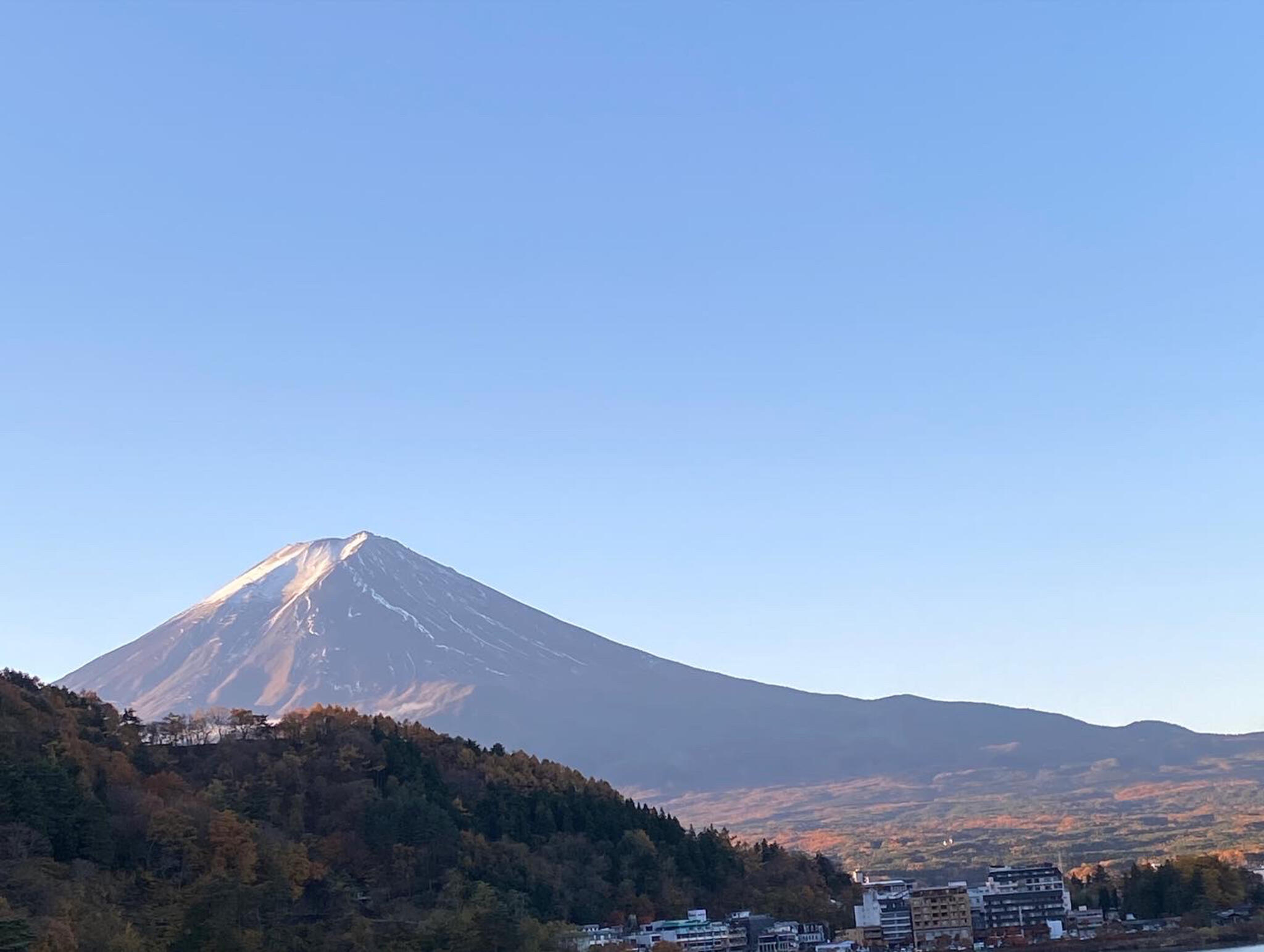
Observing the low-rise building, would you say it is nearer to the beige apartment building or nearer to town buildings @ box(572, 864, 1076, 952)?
town buildings @ box(572, 864, 1076, 952)

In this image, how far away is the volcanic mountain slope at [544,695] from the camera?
15862 centimetres

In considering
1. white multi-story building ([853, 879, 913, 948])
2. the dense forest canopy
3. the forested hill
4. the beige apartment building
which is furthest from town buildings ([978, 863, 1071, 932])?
the forested hill

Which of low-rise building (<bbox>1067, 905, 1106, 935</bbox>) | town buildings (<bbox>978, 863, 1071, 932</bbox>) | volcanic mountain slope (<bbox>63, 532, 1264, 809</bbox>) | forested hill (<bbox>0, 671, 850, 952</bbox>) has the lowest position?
low-rise building (<bbox>1067, 905, 1106, 935</bbox>)

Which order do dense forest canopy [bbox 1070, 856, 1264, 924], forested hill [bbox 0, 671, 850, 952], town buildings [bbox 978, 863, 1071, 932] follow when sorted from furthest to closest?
town buildings [bbox 978, 863, 1071, 932]
dense forest canopy [bbox 1070, 856, 1264, 924]
forested hill [bbox 0, 671, 850, 952]

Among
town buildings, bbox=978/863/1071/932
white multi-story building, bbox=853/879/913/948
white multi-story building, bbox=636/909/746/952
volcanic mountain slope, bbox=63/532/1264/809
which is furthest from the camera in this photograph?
volcanic mountain slope, bbox=63/532/1264/809

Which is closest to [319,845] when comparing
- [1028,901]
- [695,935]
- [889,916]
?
[695,935]

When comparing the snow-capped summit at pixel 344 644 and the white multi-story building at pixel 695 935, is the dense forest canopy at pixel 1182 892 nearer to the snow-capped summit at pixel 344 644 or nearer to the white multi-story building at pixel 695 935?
the white multi-story building at pixel 695 935

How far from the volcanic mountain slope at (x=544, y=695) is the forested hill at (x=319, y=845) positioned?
313 ft

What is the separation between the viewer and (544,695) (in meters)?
171

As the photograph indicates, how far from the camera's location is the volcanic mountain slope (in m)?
159

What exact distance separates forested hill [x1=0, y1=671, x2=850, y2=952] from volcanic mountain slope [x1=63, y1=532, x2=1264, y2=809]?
313ft

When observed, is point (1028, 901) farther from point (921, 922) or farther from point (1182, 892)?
point (1182, 892)

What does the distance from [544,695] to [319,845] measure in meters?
125

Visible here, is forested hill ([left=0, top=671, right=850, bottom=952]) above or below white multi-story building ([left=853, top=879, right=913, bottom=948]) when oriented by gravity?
above
